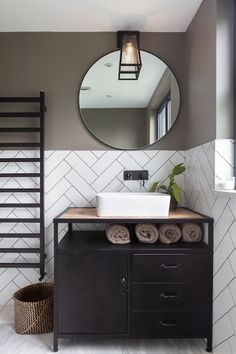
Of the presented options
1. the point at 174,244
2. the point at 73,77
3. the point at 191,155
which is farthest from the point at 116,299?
the point at 73,77

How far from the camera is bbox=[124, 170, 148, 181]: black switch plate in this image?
233 centimetres

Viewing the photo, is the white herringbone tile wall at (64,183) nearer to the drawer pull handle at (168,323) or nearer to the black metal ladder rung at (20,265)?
the black metal ladder rung at (20,265)

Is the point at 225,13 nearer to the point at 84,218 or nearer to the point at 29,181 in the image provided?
the point at 84,218

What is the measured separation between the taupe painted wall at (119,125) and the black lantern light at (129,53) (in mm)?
326

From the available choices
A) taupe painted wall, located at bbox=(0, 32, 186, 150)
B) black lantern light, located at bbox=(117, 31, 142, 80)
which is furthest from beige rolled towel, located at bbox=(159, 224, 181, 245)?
black lantern light, located at bbox=(117, 31, 142, 80)

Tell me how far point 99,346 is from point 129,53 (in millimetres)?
2185

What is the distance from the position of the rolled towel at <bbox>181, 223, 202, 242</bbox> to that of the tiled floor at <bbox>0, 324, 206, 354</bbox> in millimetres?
705

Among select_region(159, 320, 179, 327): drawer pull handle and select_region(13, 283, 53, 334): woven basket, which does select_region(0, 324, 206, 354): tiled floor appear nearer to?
select_region(13, 283, 53, 334): woven basket

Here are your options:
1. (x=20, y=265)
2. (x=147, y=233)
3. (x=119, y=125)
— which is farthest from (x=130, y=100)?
(x=20, y=265)

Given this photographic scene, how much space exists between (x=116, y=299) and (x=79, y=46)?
1.99 meters

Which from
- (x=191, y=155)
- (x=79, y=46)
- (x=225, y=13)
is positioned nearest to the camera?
(x=225, y=13)

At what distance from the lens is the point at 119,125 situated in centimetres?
236

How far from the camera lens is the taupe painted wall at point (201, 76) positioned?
1745mm

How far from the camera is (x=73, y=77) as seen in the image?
7.68 ft
